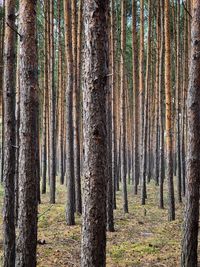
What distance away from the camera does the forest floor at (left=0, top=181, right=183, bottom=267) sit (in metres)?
7.49

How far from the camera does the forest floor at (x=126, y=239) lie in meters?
7.49

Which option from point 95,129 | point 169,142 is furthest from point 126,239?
point 95,129

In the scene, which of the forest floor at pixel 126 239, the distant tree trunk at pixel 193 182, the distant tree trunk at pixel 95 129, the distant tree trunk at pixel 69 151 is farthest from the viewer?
the distant tree trunk at pixel 69 151

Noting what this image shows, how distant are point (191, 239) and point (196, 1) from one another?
164 inches

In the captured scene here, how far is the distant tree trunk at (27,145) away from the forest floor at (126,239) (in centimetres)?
188

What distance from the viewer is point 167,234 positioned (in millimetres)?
9625

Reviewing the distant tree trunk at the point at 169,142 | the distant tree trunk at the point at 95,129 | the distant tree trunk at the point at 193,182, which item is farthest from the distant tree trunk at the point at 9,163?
the distant tree trunk at the point at 169,142

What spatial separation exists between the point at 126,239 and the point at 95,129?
241 inches

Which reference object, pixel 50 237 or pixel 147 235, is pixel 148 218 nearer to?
pixel 147 235

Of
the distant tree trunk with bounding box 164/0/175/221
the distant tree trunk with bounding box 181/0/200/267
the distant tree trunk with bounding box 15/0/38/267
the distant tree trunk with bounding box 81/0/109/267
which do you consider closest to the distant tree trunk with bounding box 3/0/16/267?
the distant tree trunk with bounding box 15/0/38/267

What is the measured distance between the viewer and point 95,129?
3793mm

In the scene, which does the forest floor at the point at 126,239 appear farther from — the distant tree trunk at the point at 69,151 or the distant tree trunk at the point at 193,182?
the distant tree trunk at the point at 193,182

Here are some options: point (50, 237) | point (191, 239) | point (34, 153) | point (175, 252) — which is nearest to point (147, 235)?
point (175, 252)

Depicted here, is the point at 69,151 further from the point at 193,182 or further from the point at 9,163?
the point at 193,182
